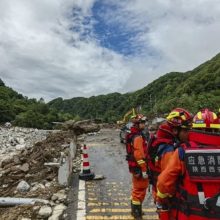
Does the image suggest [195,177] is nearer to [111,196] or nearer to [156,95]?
[111,196]

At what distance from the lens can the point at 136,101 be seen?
345ft

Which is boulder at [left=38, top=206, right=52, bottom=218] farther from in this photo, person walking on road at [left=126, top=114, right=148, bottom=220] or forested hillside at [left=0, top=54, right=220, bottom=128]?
forested hillside at [left=0, top=54, right=220, bottom=128]

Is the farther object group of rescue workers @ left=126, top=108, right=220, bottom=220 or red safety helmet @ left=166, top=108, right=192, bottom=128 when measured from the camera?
red safety helmet @ left=166, top=108, right=192, bottom=128

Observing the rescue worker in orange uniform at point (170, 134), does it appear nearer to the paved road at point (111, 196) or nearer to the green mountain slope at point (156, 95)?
the paved road at point (111, 196)

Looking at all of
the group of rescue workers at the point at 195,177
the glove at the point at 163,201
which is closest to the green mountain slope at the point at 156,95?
→ the glove at the point at 163,201

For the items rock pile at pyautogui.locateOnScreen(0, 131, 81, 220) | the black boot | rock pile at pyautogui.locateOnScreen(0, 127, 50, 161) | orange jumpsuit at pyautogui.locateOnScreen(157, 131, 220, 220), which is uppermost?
rock pile at pyautogui.locateOnScreen(0, 127, 50, 161)

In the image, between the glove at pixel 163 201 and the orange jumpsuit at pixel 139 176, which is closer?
the glove at pixel 163 201

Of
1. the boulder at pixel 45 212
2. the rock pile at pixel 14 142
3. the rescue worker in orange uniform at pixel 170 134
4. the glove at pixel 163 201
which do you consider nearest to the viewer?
the glove at pixel 163 201

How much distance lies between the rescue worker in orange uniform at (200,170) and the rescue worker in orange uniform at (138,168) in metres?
3.57

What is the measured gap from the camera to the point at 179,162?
159 inches

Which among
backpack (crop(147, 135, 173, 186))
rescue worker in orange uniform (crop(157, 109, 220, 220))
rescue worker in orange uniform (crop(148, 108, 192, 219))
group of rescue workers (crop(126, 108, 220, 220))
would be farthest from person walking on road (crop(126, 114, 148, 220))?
rescue worker in orange uniform (crop(157, 109, 220, 220))

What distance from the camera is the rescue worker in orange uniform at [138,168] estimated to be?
770 centimetres

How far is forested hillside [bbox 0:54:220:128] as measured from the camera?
2121 inches

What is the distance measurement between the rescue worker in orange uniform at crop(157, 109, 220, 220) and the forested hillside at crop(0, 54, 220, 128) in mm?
32566
